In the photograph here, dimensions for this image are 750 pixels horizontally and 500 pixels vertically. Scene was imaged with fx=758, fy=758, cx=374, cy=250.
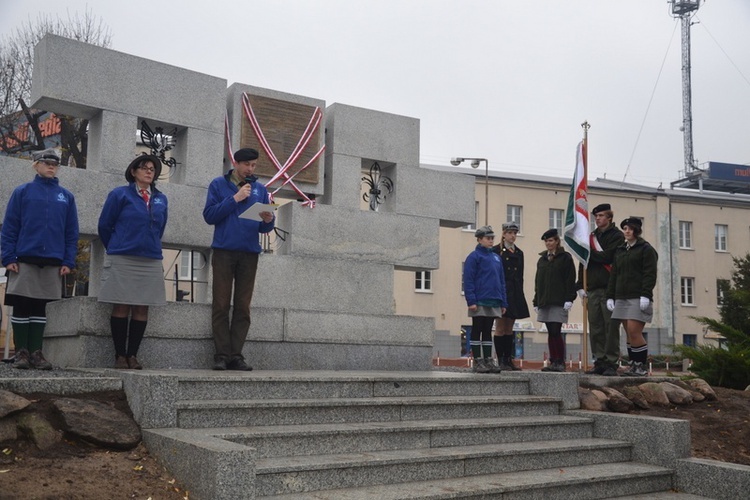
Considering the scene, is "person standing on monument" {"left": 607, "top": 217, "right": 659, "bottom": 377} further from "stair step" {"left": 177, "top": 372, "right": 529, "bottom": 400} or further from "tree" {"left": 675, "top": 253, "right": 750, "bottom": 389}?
"stair step" {"left": 177, "top": 372, "right": 529, "bottom": 400}

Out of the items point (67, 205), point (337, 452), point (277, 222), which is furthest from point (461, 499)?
point (277, 222)

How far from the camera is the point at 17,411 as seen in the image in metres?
5.05

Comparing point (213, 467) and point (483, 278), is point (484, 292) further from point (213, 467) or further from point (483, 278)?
point (213, 467)

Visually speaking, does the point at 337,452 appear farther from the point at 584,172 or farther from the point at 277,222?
the point at 584,172

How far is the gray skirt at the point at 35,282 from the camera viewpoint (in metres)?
6.74

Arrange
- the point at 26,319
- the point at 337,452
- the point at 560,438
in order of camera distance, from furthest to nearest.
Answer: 1. the point at 560,438
2. the point at 26,319
3. the point at 337,452

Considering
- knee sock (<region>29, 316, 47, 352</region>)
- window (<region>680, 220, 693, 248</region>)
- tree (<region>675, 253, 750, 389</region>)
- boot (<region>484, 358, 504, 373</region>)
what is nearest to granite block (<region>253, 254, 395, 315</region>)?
boot (<region>484, 358, 504, 373</region>)

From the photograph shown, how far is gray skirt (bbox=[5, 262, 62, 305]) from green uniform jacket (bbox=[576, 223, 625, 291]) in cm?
644

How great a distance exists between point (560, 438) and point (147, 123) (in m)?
5.74

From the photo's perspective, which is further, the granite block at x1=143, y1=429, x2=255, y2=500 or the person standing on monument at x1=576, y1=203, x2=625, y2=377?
the person standing on monument at x1=576, y1=203, x2=625, y2=377

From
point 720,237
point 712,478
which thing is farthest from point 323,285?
point 720,237

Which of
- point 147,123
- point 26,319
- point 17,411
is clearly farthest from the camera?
point 147,123

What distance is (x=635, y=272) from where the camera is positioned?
935 centimetres

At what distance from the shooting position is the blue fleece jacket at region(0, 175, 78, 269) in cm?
680
